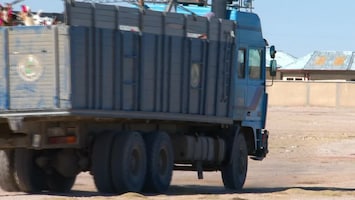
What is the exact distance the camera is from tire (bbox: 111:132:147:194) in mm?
19656

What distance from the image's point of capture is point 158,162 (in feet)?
68.7

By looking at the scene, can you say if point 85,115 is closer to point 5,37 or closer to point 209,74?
point 5,37

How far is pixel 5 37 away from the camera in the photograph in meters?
18.2

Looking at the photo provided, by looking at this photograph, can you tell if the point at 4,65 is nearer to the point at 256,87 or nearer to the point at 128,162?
the point at 128,162

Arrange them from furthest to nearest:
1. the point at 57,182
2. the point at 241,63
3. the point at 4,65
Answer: the point at 241,63 → the point at 57,182 → the point at 4,65

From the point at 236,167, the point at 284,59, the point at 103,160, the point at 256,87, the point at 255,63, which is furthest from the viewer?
the point at 284,59

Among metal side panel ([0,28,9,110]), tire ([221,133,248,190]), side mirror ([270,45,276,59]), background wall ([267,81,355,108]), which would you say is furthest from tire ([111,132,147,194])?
background wall ([267,81,355,108])

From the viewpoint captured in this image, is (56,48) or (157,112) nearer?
(56,48)

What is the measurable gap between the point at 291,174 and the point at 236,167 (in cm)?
561

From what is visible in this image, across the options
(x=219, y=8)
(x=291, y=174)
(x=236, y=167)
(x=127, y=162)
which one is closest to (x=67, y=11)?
(x=127, y=162)

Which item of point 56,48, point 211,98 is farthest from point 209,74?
point 56,48

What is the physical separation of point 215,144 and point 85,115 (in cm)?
587

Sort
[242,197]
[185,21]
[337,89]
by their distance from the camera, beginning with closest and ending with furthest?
[242,197] → [185,21] → [337,89]

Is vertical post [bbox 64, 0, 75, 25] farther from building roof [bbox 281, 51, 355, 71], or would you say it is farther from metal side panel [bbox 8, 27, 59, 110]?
building roof [bbox 281, 51, 355, 71]
